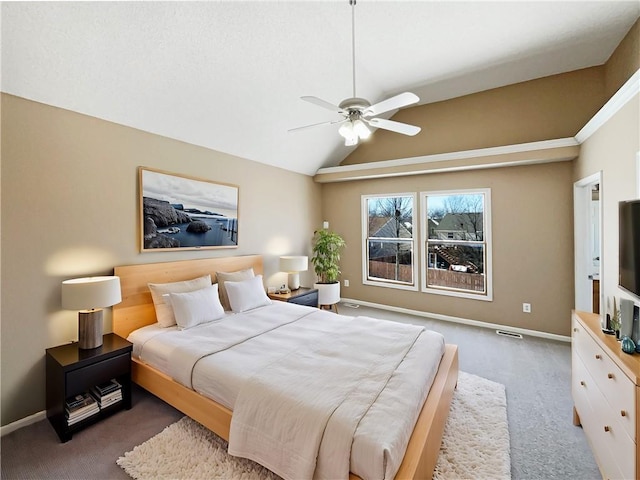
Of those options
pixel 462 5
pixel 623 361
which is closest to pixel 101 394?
pixel 623 361

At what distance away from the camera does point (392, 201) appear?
530 cm

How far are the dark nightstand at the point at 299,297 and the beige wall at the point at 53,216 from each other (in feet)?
5.02

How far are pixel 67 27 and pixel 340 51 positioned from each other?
2.47 metres

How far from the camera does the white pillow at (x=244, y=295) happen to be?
3.33 meters

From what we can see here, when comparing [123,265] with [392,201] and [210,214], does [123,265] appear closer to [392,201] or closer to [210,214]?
[210,214]

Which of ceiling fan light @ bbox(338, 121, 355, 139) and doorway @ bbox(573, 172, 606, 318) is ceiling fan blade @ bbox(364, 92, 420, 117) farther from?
doorway @ bbox(573, 172, 606, 318)

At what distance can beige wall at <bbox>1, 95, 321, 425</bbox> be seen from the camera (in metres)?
2.22

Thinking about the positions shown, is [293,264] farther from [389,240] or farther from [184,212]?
[389,240]

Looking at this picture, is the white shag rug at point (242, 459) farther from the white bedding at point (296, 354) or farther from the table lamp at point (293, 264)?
the table lamp at point (293, 264)

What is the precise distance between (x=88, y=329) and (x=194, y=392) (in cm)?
112

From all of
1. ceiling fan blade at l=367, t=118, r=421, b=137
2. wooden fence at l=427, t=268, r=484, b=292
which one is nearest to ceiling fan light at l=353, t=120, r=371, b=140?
ceiling fan blade at l=367, t=118, r=421, b=137

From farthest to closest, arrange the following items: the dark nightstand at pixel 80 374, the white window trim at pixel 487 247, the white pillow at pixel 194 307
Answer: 1. the white window trim at pixel 487 247
2. the white pillow at pixel 194 307
3. the dark nightstand at pixel 80 374

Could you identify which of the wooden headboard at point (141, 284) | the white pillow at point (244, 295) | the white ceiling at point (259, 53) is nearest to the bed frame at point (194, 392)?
the wooden headboard at point (141, 284)

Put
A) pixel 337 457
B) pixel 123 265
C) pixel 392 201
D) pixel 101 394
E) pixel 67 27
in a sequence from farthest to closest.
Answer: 1. pixel 392 201
2. pixel 123 265
3. pixel 101 394
4. pixel 67 27
5. pixel 337 457
